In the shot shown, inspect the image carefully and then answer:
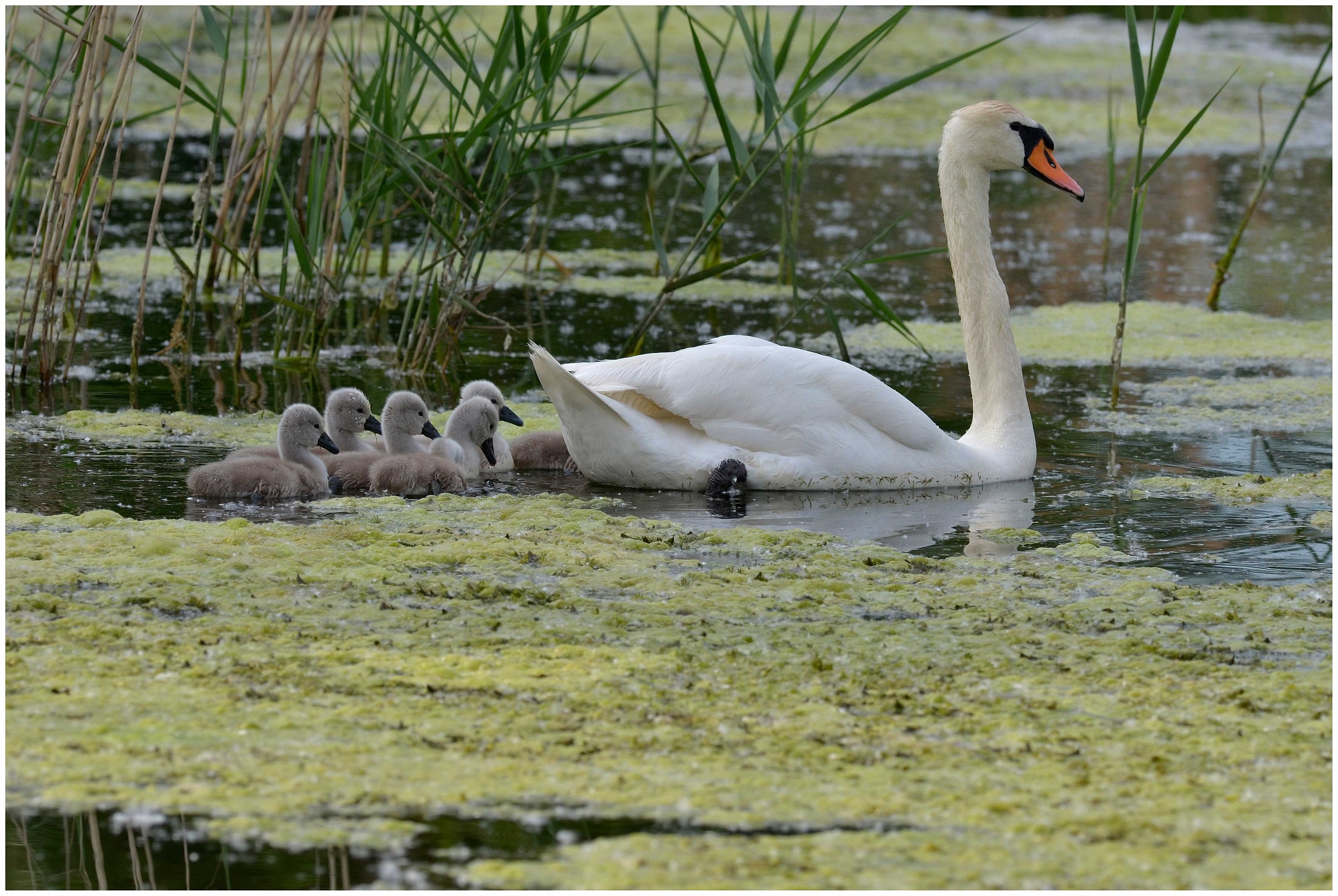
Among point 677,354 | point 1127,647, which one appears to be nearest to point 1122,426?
point 677,354

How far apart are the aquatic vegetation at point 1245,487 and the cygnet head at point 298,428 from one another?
285 centimetres

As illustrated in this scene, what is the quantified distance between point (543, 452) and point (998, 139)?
211 centimetres

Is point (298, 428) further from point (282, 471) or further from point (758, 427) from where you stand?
point (758, 427)

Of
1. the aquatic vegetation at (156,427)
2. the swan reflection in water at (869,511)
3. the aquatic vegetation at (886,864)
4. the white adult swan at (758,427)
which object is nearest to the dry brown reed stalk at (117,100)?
the aquatic vegetation at (156,427)

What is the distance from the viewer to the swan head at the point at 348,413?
20.8ft

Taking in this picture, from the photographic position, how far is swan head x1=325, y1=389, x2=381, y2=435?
20.8 feet

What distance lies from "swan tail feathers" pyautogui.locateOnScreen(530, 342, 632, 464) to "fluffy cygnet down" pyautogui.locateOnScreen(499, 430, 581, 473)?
1.30 feet

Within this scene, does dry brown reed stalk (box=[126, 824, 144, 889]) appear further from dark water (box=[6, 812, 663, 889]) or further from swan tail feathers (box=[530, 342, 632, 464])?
swan tail feathers (box=[530, 342, 632, 464])

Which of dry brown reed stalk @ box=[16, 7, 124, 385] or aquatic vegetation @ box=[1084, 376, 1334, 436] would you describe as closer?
dry brown reed stalk @ box=[16, 7, 124, 385]

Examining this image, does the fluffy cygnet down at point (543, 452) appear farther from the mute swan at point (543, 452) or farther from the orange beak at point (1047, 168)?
the orange beak at point (1047, 168)

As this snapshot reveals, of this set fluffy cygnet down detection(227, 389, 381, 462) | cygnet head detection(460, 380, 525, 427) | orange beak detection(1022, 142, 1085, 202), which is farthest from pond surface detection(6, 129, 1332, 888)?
orange beak detection(1022, 142, 1085, 202)

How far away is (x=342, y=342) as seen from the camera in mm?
8836

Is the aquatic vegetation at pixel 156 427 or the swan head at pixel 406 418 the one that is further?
the aquatic vegetation at pixel 156 427

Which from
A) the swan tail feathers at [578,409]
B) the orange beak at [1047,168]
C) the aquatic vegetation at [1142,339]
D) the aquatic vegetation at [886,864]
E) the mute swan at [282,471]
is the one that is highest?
the orange beak at [1047,168]
